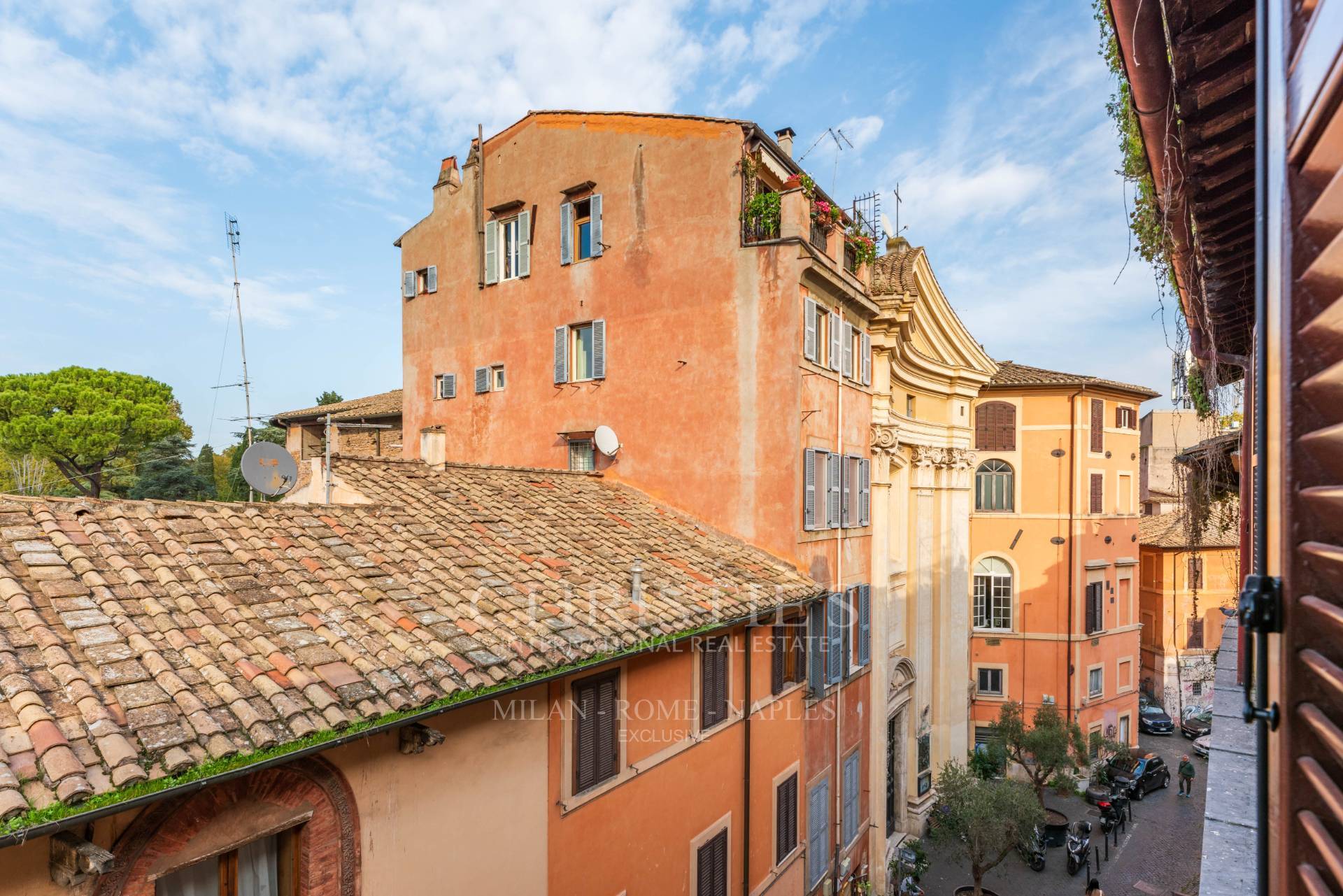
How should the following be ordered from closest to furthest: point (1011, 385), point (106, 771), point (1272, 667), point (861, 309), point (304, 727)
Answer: point (1272, 667), point (106, 771), point (304, 727), point (861, 309), point (1011, 385)

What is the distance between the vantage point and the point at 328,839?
518 centimetres

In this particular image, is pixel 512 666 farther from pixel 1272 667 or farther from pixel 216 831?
pixel 1272 667

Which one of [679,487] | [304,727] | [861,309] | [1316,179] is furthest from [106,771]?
[861,309]

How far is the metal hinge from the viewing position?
4.26 ft

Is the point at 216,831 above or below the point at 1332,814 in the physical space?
below

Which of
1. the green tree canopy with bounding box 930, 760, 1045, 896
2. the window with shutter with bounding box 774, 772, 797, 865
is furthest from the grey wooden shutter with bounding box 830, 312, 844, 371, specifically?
the green tree canopy with bounding box 930, 760, 1045, 896

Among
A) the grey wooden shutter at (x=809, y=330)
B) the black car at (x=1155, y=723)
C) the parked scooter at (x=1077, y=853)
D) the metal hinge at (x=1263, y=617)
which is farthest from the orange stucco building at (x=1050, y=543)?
the metal hinge at (x=1263, y=617)

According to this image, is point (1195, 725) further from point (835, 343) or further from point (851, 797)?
point (835, 343)

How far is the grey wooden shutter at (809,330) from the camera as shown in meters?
11.8

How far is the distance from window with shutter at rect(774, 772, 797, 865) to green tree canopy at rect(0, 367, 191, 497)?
106 feet

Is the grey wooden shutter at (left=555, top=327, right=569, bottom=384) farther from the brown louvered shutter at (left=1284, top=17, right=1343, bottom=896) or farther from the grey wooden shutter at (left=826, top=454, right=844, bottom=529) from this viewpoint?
the brown louvered shutter at (left=1284, top=17, right=1343, bottom=896)

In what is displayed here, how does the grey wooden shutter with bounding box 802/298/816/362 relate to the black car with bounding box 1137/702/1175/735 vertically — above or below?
above

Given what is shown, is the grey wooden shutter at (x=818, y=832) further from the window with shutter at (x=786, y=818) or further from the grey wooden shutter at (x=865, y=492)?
the grey wooden shutter at (x=865, y=492)

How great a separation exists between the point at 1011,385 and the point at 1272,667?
26842 millimetres
